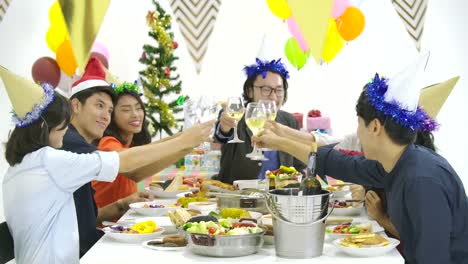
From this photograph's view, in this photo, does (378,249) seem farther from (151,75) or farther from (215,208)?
(151,75)

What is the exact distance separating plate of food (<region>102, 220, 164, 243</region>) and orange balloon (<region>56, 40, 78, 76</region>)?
3.96 meters

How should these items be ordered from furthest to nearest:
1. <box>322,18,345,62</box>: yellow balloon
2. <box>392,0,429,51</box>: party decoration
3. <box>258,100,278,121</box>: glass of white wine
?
<box>322,18,345,62</box>: yellow balloon
<box>392,0,429,51</box>: party decoration
<box>258,100,278,121</box>: glass of white wine

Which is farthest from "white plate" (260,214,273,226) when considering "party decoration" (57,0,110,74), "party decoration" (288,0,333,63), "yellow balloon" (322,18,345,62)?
"yellow balloon" (322,18,345,62)

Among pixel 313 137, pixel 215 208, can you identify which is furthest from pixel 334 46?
pixel 215 208

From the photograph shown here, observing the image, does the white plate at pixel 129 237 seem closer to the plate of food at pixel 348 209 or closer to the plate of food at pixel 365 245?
the plate of food at pixel 365 245

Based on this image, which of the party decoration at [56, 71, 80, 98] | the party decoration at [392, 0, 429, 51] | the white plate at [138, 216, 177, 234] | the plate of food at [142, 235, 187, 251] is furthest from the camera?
the party decoration at [56, 71, 80, 98]

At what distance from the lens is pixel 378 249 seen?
6.28ft

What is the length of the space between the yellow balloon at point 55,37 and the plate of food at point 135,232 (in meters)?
4.23

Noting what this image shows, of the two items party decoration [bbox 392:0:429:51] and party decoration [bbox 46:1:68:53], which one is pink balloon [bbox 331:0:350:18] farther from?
party decoration [bbox 46:1:68:53]

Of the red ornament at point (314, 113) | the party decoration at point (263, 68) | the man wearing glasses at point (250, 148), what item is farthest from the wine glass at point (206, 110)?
the red ornament at point (314, 113)

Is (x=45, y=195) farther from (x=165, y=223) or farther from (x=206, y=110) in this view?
(x=206, y=110)

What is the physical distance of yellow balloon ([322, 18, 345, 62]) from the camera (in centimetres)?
578

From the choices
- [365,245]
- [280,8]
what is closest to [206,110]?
[365,245]

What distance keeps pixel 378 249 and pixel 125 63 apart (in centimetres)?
517
